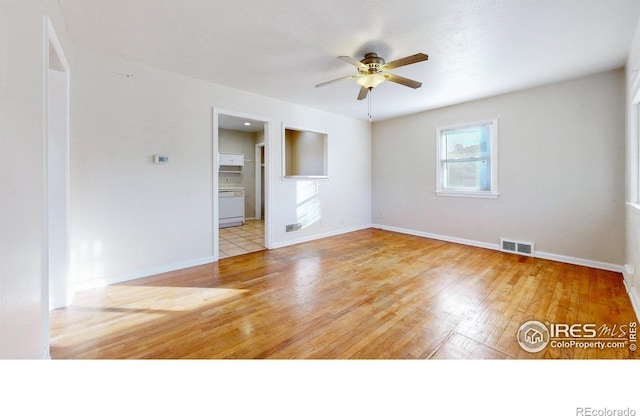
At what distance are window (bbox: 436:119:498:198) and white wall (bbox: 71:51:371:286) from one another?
11.0ft

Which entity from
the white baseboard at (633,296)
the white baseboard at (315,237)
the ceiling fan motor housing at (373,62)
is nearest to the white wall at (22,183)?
the ceiling fan motor housing at (373,62)

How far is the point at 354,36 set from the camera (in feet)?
7.88

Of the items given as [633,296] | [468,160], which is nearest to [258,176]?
[468,160]

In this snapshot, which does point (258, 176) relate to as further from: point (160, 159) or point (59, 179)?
point (59, 179)

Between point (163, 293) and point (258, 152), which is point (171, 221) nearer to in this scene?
point (163, 293)

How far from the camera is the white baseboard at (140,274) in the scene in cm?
269

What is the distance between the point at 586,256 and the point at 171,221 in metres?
5.46

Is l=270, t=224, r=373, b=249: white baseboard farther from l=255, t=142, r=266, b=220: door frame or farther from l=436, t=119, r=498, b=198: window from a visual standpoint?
l=255, t=142, r=266, b=220: door frame

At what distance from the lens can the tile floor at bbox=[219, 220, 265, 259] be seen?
419 centimetres

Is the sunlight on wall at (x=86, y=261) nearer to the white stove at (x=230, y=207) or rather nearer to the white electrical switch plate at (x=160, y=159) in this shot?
the white electrical switch plate at (x=160, y=159)

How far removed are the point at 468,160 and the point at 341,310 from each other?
12.4 ft

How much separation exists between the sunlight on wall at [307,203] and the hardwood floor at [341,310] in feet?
4.38
